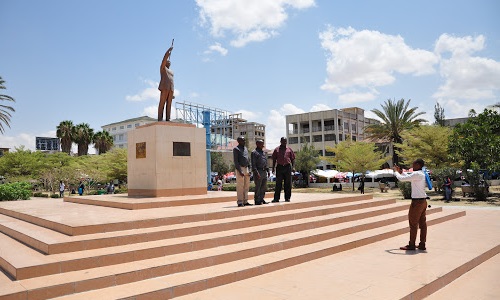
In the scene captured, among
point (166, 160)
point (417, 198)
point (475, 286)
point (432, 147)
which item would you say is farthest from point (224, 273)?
point (432, 147)

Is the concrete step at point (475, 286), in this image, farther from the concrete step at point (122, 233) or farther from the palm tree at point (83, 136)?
the palm tree at point (83, 136)

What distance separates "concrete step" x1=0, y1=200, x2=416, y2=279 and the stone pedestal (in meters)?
4.70

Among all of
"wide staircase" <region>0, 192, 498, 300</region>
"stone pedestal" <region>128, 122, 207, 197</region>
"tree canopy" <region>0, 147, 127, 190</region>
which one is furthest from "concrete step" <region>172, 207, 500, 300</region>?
"tree canopy" <region>0, 147, 127, 190</region>

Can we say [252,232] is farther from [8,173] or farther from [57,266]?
[8,173]

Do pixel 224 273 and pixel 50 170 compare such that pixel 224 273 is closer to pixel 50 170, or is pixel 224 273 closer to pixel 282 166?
pixel 282 166

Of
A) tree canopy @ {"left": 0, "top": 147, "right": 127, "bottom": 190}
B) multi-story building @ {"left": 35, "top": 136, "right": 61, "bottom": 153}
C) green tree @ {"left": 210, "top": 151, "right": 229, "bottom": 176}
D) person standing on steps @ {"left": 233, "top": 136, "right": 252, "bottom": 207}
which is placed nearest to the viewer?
person standing on steps @ {"left": 233, "top": 136, "right": 252, "bottom": 207}

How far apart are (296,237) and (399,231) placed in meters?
Answer: 3.29

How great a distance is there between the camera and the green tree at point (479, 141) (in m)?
20.4

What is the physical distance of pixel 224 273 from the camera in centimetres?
533

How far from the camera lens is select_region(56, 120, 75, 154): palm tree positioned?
54.8m

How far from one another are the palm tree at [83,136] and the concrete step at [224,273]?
55205mm

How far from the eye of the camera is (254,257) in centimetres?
630

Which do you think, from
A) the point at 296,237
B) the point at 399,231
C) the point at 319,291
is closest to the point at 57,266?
the point at 319,291

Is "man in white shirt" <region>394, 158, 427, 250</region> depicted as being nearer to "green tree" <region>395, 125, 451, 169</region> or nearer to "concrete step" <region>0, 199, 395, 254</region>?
"concrete step" <region>0, 199, 395, 254</region>
